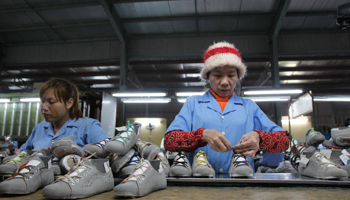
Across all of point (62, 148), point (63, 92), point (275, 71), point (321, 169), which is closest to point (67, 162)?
point (62, 148)

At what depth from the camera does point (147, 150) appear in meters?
1.25

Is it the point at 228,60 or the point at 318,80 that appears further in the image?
the point at 318,80

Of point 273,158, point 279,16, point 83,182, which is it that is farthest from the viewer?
point 279,16

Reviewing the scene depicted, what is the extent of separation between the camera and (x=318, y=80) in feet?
35.5

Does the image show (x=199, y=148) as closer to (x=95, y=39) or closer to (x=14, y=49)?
(x=95, y=39)

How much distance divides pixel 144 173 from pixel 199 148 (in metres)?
0.66

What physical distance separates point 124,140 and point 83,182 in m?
0.27

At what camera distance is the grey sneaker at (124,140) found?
1.05 m

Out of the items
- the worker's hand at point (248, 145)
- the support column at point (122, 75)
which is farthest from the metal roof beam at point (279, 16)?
the worker's hand at point (248, 145)

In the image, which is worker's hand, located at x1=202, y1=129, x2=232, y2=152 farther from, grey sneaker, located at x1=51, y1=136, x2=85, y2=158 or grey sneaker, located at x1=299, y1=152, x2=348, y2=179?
grey sneaker, located at x1=51, y1=136, x2=85, y2=158

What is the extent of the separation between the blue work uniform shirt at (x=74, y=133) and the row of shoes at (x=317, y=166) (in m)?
1.43

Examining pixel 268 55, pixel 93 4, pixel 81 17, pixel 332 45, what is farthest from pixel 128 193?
pixel 332 45

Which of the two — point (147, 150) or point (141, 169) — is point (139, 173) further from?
point (147, 150)

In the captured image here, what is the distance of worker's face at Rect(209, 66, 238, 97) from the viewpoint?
157 cm
